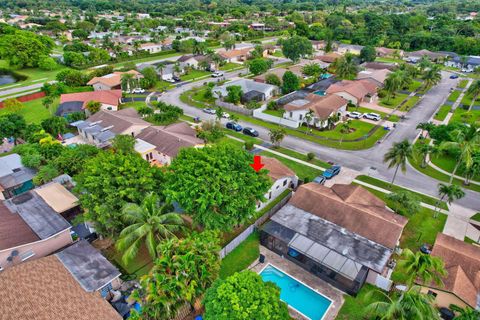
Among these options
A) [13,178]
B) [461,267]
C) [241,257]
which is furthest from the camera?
[13,178]

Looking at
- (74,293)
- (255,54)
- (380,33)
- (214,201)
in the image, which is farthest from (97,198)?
(380,33)

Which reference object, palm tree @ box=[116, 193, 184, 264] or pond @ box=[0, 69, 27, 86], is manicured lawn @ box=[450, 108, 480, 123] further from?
pond @ box=[0, 69, 27, 86]

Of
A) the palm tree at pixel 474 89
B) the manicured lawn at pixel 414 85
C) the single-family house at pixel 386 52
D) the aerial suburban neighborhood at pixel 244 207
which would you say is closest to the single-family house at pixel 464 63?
the single-family house at pixel 386 52

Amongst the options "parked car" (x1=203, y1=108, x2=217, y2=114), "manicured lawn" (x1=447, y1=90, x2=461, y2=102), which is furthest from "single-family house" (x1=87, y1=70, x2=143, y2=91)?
"manicured lawn" (x1=447, y1=90, x2=461, y2=102)

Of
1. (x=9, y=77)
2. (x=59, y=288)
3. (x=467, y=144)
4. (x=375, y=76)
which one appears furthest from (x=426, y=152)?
(x=9, y=77)

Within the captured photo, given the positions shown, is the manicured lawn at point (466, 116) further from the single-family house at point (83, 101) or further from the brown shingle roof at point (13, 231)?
the brown shingle roof at point (13, 231)

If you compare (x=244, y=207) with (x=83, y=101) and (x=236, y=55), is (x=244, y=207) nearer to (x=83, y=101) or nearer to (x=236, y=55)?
(x=83, y=101)
